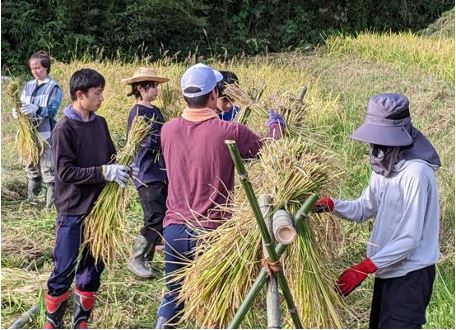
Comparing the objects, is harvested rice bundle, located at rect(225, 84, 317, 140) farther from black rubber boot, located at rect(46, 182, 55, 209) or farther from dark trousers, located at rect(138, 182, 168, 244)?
black rubber boot, located at rect(46, 182, 55, 209)

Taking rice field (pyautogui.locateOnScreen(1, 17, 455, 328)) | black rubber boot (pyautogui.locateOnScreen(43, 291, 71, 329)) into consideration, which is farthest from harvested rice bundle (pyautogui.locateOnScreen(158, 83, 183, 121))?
black rubber boot (pyautogui.locateOnScreen(43, 291, 71, 329))

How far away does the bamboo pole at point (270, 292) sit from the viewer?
1775mm

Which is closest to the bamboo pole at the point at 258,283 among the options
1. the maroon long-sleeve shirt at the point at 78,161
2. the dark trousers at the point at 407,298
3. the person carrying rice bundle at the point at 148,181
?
the dark trousers at the point at 407,298

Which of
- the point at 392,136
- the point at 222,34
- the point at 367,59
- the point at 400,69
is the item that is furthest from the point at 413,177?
the point at 222,34

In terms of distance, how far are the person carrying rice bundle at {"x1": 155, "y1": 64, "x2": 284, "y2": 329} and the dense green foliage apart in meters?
8.32

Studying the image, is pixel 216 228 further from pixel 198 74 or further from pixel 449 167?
pixel 449 167

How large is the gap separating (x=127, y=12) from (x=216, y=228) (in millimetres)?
11128

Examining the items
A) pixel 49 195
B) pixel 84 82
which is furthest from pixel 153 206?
pixel 49 195

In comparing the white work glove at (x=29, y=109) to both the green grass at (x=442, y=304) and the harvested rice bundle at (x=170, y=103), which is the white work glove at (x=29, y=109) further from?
the green grass at (x=442, y=304)

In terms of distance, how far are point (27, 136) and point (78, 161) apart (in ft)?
6.79

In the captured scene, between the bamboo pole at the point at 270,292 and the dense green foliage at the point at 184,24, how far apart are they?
29.3 ft

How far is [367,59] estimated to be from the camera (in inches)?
384

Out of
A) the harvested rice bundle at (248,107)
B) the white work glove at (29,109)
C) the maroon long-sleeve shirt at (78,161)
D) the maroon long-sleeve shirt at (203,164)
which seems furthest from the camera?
the white work glove at (29,109)

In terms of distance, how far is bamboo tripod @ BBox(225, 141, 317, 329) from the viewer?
5.69 feet
